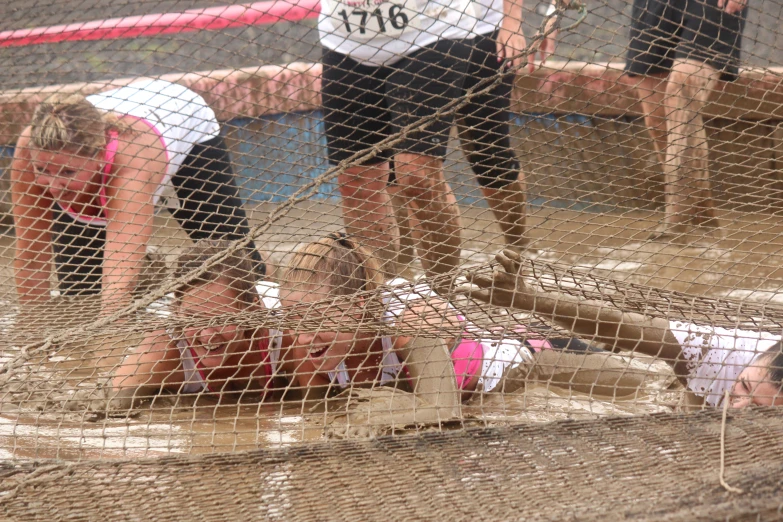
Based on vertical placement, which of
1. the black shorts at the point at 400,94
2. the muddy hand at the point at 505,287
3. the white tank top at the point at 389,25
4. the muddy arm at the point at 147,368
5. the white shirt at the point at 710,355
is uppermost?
the white tank top at the point at 389,25

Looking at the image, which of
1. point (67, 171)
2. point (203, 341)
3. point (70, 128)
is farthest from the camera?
point (67, 171)

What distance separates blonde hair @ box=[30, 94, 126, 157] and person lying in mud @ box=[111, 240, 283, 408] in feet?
1.49

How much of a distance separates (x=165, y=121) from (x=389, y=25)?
0.82m

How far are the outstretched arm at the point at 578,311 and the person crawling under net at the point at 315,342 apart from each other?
0.11m

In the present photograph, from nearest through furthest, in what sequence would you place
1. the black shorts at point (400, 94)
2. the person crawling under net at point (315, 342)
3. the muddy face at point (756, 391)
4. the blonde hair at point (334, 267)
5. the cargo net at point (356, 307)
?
the muddy face at point (756, 391)
the cargo net at point (356, 307)
the person crawling under net at point (315, 342)
the blonde hair at point (334, 267)
the black shorts at point (400, 94)

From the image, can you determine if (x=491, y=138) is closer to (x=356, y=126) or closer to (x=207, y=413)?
(x=356, y=126)

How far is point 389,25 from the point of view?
263cm

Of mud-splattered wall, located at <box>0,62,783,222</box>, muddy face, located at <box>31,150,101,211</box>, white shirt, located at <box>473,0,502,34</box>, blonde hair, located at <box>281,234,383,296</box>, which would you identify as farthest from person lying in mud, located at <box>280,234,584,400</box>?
mud-splattered wall, located at <box>0,62,783,222</box>

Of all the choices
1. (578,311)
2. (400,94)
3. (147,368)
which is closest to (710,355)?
(578,311)

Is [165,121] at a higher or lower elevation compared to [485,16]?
lower

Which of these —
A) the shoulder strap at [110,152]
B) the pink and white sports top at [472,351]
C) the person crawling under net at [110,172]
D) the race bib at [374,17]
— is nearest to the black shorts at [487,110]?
the race bib at [374,17]

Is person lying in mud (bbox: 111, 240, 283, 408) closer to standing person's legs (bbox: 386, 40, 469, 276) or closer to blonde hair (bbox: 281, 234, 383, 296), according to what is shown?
blonde hair (bbox: 281, 234, 383, 296)

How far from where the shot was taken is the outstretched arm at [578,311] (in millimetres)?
2023

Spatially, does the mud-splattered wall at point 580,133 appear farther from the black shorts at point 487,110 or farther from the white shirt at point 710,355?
the white shirt at point 710,355
